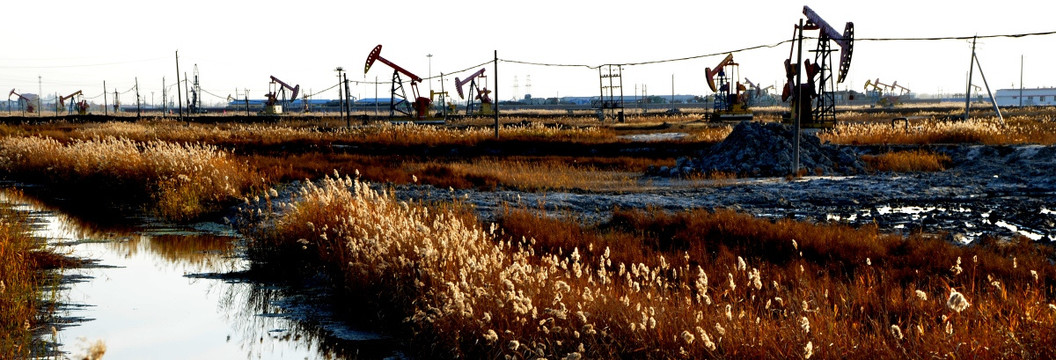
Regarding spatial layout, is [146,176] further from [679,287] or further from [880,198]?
[880,198]

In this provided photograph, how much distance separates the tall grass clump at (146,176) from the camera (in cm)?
1798

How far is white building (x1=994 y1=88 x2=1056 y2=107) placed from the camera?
14850 cm

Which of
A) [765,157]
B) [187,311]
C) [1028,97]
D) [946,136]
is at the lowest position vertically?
[187,311]

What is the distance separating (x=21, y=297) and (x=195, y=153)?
1145 cm

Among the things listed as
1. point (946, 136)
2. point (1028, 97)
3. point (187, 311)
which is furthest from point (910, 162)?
point (1028, 97)

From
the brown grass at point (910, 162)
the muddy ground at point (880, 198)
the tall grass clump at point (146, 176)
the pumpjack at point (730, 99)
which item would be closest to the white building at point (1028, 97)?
the pumpjack at point (730, 99)

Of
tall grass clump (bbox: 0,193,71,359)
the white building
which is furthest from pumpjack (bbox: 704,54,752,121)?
the white building

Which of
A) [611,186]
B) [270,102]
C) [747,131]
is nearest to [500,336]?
[611,186]

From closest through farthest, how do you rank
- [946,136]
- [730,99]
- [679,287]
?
[679,287], [946,136], [730,99]

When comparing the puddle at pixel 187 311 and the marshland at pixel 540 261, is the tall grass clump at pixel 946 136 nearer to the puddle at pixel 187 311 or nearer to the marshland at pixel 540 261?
the marshland at pixel 540 261

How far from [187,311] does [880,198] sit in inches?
487

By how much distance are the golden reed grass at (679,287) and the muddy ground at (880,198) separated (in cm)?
191

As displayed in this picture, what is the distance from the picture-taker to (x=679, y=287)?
862cm

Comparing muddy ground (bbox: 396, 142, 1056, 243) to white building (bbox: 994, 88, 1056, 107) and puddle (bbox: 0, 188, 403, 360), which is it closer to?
puddle (bbox: 0, 188, 403, 360)
